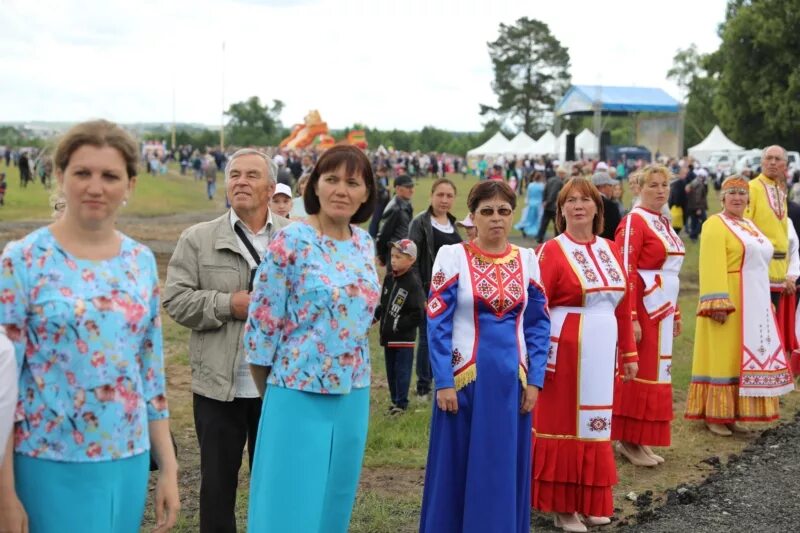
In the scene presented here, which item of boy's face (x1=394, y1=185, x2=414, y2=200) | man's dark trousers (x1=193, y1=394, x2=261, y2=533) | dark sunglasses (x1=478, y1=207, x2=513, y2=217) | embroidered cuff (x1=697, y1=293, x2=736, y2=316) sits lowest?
man's dark trousers (x1=193, y1=394, x2=261, y2=533)

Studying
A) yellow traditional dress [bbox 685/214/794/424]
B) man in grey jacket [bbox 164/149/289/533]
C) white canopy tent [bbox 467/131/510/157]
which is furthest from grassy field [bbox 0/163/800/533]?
white canopy tent [bbox 467/131/510/157]

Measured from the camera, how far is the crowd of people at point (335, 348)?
281cm

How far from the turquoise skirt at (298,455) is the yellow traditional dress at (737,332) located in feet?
16.0

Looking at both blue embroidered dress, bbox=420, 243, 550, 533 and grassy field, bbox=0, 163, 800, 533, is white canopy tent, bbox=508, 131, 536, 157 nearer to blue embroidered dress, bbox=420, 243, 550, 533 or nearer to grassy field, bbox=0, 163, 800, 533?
grassy field, bbox=0, 163, 800, 533

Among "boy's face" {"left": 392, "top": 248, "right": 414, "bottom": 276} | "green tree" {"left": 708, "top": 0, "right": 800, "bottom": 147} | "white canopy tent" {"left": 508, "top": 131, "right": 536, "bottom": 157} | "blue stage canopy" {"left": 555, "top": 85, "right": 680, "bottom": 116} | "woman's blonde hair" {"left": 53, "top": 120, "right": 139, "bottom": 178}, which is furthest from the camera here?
"white canopy tent" {"left": 508, "top": 131, "right": 536, "bottom": 157}

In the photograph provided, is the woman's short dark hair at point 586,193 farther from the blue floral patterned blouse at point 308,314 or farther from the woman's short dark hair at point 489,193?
the blue floral patterned blouse at point 308,314

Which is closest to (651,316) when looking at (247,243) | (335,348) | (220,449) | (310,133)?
(247,243)

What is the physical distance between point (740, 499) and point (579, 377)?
155 centimetres

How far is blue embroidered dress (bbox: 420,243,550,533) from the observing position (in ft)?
15.4

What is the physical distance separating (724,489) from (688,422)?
6.46ft

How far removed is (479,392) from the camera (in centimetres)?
471

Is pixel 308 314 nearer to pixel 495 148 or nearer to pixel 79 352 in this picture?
pixel 79 352

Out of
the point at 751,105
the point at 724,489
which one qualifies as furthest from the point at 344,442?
the point at 751,105

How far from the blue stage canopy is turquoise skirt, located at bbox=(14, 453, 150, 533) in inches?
1840
